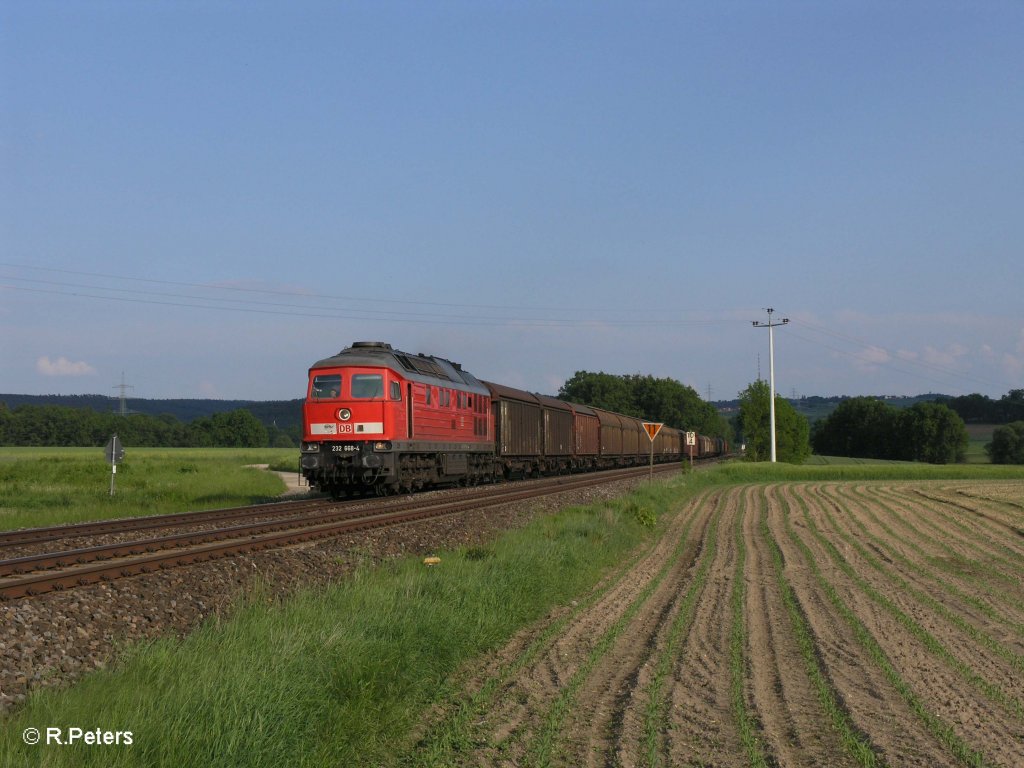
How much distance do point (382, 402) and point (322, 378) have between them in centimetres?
215

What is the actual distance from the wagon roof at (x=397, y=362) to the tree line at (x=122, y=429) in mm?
105381

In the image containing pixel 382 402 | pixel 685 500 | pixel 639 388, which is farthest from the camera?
pixel 639 388

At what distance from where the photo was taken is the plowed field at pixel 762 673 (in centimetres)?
647

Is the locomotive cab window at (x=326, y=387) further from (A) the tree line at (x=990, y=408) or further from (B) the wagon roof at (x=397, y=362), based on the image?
(A) the tree line at (x=990, y=408)

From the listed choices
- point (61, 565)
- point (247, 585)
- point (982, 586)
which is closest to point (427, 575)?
point (247, 585)

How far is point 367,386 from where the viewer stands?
2516 centimetres

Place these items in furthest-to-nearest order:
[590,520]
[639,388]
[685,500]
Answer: [639,388] → [685,500] → [590,520]

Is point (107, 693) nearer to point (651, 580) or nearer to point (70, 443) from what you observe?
point (651, 580)

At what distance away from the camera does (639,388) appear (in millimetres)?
165500

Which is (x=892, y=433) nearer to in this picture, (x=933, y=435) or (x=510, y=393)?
(x=933, y=435)

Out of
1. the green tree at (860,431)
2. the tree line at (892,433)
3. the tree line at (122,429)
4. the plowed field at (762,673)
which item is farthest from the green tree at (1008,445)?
the plowed field at (762,673)

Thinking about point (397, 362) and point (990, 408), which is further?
point (990, 408)

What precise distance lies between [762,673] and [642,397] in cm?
15691

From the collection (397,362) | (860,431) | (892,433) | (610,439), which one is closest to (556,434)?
(610,439)
